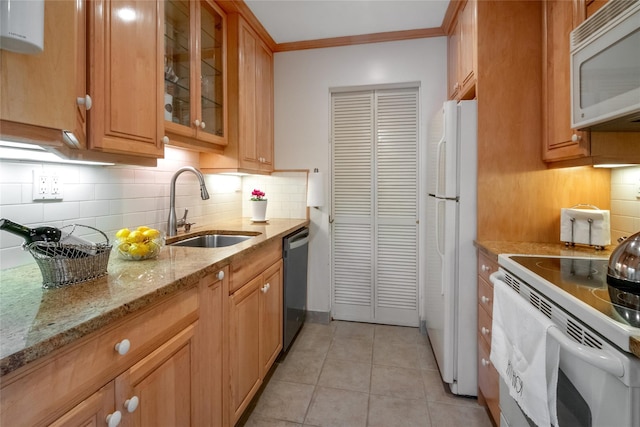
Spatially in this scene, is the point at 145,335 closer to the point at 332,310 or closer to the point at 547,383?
the point at 547,383

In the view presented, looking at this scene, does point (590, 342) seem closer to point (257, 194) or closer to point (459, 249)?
point (459, 249)

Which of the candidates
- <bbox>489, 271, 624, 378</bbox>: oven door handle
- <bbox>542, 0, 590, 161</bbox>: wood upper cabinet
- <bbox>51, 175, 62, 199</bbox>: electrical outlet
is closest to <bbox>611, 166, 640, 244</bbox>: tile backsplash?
<bbox>542, 0, 590, 161</bbox>: wood upper cabinet

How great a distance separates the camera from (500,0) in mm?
1782

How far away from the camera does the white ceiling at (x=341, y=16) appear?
2.19 meters

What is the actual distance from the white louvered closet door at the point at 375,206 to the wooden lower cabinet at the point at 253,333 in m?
0.96

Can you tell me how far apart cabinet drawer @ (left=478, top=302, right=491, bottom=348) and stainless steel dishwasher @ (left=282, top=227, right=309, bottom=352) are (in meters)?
1.25

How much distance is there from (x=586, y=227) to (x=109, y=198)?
241 cm

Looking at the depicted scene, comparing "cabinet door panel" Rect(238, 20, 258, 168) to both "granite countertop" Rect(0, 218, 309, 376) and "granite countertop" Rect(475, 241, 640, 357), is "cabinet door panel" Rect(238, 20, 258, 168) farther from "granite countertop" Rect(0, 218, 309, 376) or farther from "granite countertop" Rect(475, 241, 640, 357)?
"granite countertop" Rect(475, 241, 640, 357)

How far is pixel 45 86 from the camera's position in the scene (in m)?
0.81

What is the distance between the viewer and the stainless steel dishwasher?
87.9 inches

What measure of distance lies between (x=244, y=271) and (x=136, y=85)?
958mm

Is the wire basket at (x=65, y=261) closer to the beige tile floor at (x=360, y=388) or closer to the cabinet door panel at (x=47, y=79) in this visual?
the cabinet door panel at (x=47, y=79)

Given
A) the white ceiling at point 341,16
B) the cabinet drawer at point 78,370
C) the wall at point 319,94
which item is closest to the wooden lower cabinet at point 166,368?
the cabinet drawer at point 78,370

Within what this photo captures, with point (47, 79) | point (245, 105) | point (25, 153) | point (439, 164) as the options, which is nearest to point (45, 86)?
point (47, 79)
